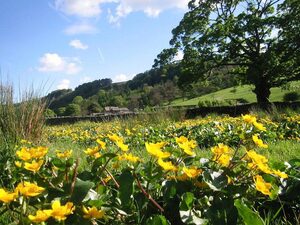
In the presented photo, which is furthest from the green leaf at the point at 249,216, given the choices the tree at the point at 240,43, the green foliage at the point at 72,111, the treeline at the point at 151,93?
the green foliage at the point at 72,111

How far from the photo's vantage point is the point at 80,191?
1077 mm

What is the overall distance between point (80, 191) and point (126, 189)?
152 millimetres

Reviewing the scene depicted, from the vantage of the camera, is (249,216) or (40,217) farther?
(249,216)

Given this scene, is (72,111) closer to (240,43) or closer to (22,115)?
(240,43)

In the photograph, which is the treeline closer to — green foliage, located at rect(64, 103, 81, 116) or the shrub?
green foliage, located at rect(64, 103, 81, 116)

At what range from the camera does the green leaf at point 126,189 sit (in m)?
1.14

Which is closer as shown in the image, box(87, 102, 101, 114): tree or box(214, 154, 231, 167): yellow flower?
box(214, 154, 231, 167): yellow flower

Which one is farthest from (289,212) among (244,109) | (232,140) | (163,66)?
(163,66)

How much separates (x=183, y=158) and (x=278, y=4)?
20284 millimetres

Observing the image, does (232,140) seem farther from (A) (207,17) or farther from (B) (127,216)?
(A) (207,17)

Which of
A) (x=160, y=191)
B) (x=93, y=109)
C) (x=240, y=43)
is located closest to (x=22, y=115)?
(x=160, y=191)

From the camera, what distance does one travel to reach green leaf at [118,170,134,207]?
1.14 m

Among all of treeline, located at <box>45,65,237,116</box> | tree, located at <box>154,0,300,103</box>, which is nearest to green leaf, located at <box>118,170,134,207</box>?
treeline, located at <box>45,65,237,116</box>

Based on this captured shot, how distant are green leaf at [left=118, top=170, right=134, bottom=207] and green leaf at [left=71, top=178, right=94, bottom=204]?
4.7 inches
